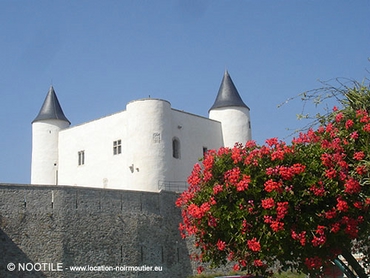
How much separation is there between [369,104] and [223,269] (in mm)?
16829

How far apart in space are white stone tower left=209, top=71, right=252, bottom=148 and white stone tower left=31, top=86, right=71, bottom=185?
10189 mm

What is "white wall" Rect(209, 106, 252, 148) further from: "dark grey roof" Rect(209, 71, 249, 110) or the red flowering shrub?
the red flowering shrub

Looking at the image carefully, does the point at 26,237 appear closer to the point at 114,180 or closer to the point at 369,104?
the point at 114,180

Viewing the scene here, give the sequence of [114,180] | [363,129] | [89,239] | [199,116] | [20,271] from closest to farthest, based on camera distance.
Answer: [363,129]
[20,271]
[89,239]
[114,180]
[199,116]

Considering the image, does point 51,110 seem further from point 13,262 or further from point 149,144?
point 13,262

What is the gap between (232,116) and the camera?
35.3 meters

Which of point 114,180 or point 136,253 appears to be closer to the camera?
point 136,253

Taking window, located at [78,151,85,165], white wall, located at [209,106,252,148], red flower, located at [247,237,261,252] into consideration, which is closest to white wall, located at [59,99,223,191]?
window, located at [78,151,85,165]

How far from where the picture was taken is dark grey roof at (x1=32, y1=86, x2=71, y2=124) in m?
36.4

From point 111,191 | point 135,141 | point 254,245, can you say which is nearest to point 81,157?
point 135,141

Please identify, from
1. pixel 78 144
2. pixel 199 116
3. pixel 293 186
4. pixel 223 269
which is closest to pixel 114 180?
pixel 78 144

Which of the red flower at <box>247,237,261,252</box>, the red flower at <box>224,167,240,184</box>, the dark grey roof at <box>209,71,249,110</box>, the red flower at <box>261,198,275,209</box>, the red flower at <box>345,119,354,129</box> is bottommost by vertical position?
the red flower at <box>247,237,261,252</box>

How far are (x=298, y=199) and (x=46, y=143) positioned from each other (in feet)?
87.1

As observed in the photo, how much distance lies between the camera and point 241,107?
35.7 m
